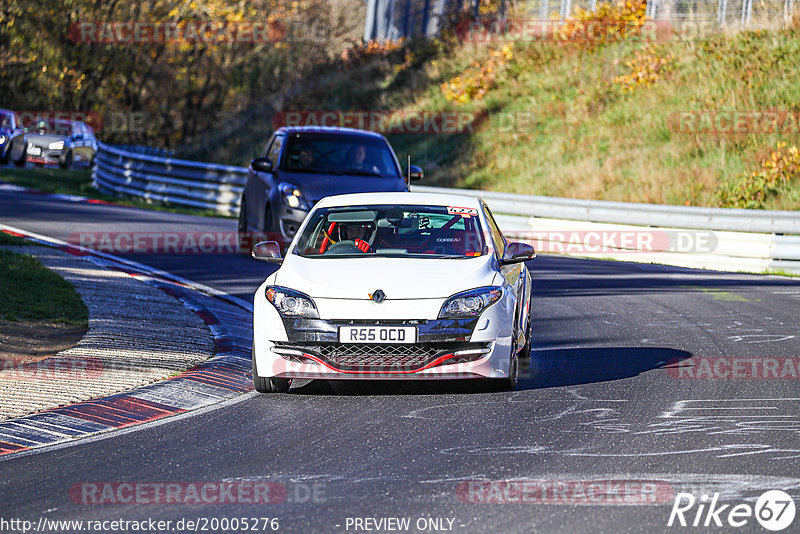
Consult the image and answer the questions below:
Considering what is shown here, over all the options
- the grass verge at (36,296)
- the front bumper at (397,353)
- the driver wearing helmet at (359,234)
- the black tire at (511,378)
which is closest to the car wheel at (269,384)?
the front bumper at (397,353)

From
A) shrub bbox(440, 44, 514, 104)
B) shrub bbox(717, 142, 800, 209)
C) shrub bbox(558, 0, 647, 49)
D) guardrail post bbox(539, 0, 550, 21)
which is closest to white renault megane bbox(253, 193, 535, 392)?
shrub bbox(717, 142, 800, 209)

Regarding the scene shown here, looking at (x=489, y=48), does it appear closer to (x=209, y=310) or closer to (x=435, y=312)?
(x=209, y=310)

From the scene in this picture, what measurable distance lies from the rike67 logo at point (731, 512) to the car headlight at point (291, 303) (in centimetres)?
342

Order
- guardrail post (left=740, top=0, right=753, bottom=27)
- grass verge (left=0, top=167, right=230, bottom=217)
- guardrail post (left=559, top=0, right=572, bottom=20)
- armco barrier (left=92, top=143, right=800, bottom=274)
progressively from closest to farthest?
armco barrier (left=92, top=143, right=800, bottom=274), grass verge (left=0, top=167, right=230, bottom=217), guardrail post (left=740, top=0, right=753, bottom=27), guardrail post (left=559, top=0, right=572, bottom=20)

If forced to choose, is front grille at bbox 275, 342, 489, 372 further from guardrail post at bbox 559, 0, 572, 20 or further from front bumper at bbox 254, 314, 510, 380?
guardrail post at bbox 559, 0, 572, 20

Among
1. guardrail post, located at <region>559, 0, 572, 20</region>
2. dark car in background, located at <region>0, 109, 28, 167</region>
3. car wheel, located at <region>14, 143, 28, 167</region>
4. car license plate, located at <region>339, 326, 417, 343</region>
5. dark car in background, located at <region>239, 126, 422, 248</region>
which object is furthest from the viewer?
car wheel, located at <region>14, 143, 28, 167</region>

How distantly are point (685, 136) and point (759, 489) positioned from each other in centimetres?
2235

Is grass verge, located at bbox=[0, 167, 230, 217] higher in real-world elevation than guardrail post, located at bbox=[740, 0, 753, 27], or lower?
lower

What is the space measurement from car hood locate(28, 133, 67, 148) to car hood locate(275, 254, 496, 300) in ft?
100

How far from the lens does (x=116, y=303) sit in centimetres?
1294

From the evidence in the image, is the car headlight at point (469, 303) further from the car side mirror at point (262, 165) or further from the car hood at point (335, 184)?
the car side mirror at point (262, 165)

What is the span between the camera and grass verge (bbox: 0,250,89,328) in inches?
463

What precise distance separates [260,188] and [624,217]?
22.8 feet

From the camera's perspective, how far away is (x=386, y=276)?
29.3 feet
